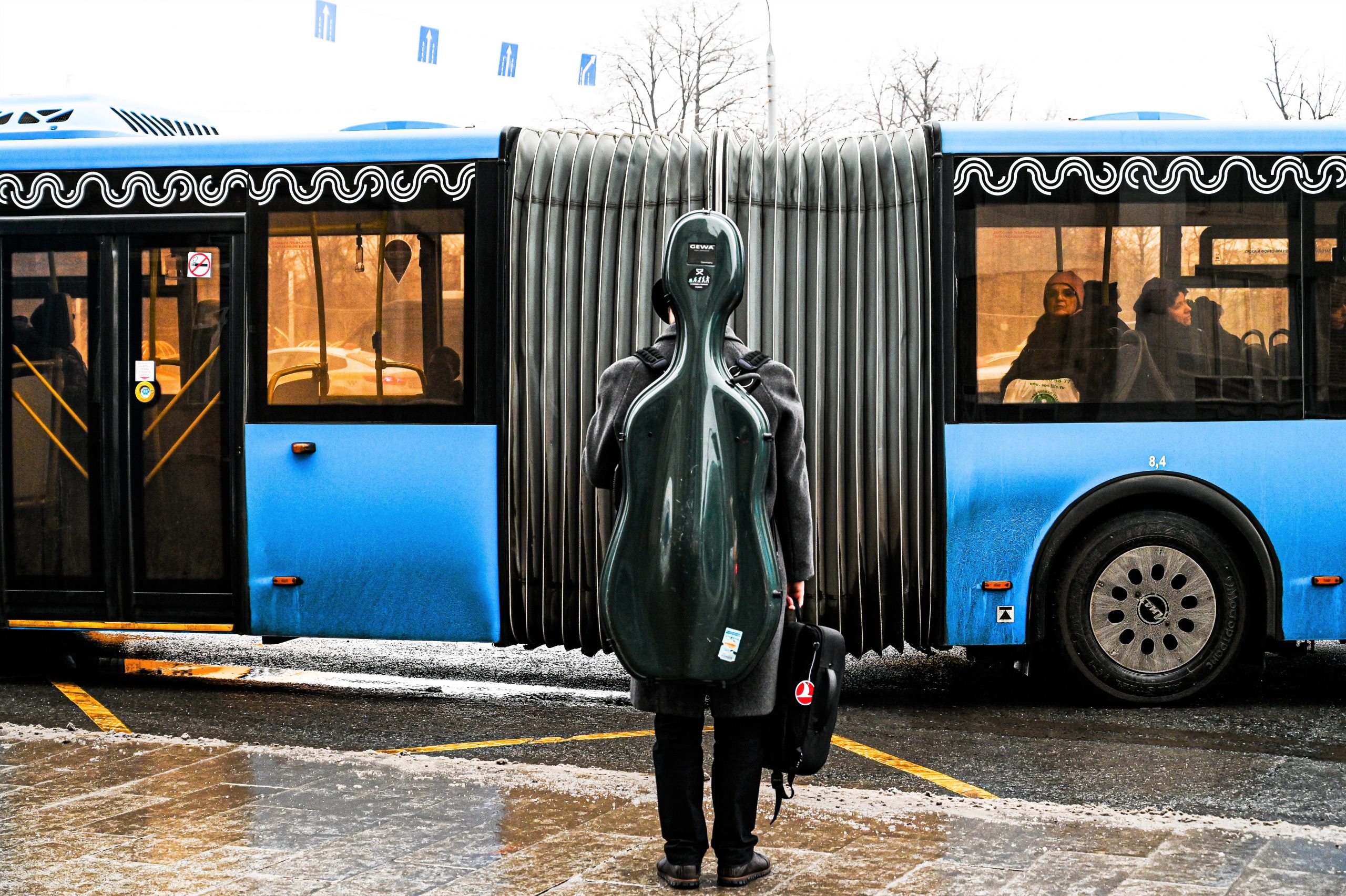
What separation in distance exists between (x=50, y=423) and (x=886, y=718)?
461 cm

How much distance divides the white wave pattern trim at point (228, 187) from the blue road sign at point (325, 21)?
9.92 metres

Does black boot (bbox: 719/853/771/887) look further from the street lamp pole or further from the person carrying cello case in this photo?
the street lamp pole

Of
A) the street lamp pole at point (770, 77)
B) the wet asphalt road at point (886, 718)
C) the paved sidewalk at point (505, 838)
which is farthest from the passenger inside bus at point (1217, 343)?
the street lamp pole at point (770, 77)

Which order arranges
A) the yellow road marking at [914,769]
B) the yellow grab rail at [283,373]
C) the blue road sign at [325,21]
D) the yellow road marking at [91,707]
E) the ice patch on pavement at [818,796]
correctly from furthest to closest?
the blue road sign at [325,21] → the yellow grab rail at [283,373] → the yellow road marking at [91,707] → the yellow road marking at [914,769] → the ice patch on pavement at [818,796]

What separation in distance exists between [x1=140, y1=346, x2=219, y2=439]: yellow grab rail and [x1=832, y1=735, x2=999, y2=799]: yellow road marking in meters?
3.73

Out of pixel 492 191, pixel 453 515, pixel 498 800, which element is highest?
pixel 492 191

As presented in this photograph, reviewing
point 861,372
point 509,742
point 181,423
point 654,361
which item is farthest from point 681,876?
point 181,423

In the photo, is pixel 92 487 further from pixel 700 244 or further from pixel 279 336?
pixel 700 244

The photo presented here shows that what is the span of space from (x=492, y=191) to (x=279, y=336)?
4.35ft

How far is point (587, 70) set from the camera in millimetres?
18953

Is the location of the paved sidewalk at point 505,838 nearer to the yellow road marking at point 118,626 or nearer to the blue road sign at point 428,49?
the yellow road marking at point 118,626

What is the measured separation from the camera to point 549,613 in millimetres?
7684

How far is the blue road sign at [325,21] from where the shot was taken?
17.6 meters

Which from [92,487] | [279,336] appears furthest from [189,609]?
[279,336]
